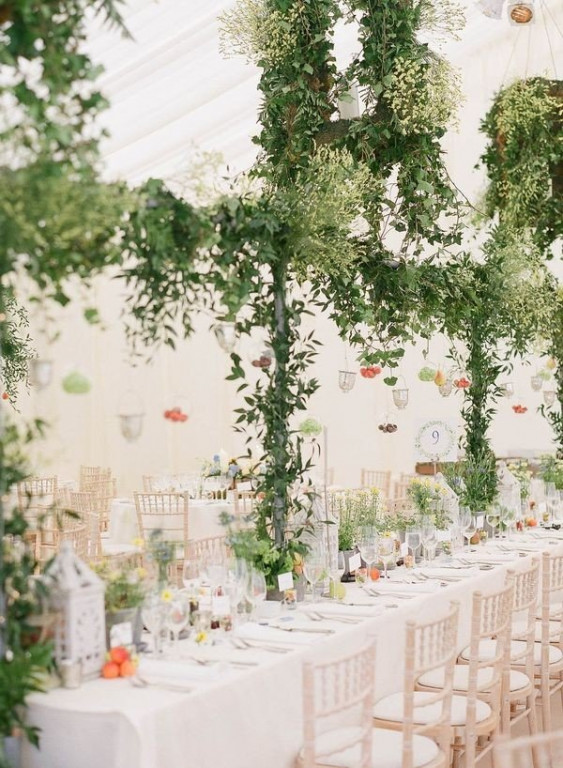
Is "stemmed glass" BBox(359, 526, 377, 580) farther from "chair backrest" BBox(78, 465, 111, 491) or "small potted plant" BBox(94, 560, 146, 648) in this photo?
"chair backrest" BBox(78, 465, 111, 491)

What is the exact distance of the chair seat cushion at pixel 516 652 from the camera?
4.86 meters

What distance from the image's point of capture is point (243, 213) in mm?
3975

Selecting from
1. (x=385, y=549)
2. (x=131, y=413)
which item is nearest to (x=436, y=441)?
(x=385, y=549)

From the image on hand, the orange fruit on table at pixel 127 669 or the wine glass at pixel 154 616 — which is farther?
the wine glass at pixel 154 616

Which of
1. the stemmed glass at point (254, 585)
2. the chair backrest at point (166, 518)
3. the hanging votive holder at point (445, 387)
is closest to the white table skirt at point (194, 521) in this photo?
the chair backrest at point (166, 518)

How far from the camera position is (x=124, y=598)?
3.49 meters

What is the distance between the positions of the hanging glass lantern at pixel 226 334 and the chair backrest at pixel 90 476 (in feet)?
23.7

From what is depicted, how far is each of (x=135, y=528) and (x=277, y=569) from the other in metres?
4.63

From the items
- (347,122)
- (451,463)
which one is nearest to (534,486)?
→ (451,463)

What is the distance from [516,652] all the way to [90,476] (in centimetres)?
721

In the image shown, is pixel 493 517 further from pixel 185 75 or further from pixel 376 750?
pixel 185 75

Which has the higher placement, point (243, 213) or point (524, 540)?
point (243, 213)

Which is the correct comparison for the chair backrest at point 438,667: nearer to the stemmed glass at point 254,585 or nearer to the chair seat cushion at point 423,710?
the chair seat cushion at point 423,710

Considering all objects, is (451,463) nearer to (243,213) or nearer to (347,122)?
(347,122)
